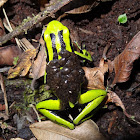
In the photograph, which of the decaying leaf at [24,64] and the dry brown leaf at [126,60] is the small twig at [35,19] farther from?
the dry brown leaf at [126,60]

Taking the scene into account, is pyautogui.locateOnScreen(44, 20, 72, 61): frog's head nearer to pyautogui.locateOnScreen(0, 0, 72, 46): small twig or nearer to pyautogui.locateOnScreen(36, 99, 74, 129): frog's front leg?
pyautogui.locateOnScreen(0, 0, 72, 46): small twig

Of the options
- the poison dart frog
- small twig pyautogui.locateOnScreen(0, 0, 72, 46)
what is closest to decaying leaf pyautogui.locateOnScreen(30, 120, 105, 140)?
the poison dart frog

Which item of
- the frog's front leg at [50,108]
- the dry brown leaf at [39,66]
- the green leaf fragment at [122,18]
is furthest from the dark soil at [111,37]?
the frog's front leg at [50,108]

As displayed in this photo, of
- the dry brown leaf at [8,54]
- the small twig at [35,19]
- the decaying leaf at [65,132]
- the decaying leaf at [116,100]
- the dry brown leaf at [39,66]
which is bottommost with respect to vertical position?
the decaying leaf at [65,132]

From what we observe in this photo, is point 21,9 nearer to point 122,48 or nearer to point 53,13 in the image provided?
point 53,13

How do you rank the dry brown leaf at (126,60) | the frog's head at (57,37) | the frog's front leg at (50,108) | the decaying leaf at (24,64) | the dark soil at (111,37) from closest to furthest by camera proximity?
the dry brown leaf at (126,60) → the frog's head at (57,37) → the frog's front leg at (50,108) → the dark soil at (111,37) → the decaying leaf at (24,64)

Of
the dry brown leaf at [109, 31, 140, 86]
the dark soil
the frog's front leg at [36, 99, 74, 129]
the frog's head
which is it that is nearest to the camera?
the dry brown leaf at [109, 31, 140, 86]

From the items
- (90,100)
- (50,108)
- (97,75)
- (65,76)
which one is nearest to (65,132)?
(50,108)
